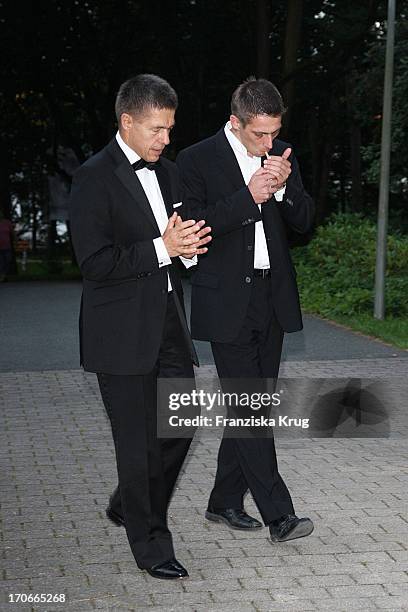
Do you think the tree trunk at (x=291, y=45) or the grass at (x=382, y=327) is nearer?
the grass at (x=382, y=327)

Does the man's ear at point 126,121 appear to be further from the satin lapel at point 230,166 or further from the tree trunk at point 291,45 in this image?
the tree trunk at point 291,45

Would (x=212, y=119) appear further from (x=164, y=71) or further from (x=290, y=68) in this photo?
(x=290, y=68)

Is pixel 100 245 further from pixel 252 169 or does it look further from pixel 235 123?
pixel 252 169

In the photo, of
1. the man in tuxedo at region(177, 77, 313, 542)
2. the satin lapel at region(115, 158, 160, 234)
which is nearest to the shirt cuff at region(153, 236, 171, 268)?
the satin lapel at region(115, 158, 160, 234)

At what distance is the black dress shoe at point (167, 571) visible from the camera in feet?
17.0

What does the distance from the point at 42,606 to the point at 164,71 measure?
30.2m

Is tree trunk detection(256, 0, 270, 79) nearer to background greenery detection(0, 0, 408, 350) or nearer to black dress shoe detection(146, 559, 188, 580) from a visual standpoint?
background greenery detection(0, 0, 408, 350)

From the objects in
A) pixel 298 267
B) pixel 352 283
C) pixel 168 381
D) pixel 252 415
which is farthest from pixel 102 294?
pixel 298 267

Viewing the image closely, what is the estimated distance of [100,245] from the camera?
4945 mm

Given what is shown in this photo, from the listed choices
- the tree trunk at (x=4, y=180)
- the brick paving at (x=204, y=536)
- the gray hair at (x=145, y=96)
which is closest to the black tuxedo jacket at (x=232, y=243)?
the gray hair at (x=145, y=96)

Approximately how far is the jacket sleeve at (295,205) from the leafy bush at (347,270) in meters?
11.8

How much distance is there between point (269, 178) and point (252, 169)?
1.51 feet

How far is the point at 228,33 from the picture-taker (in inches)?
1346

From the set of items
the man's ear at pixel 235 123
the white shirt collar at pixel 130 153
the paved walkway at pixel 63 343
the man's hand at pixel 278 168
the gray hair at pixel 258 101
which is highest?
the gray hair at pixel 258 101
